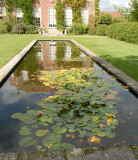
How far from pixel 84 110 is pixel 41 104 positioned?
678mm

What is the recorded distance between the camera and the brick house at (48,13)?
20281 millimetres

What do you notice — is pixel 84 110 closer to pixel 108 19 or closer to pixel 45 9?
pixel 45 9

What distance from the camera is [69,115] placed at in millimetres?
2312

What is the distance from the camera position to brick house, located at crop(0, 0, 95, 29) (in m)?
20.3

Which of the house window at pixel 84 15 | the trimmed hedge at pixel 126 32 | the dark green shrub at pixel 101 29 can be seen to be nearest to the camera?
the trimmed hedge at pixel 126 32

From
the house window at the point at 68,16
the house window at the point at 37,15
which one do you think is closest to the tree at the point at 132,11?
the house window at the point at 68,16

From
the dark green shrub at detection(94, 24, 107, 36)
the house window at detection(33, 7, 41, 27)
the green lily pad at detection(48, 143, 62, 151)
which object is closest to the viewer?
the green lily pad at detection(48, 143, 62, 151)

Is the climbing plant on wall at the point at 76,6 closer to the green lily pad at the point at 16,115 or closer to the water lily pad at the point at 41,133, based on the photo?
the green lily pad at the point at 16,115

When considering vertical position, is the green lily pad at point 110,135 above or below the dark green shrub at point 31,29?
below

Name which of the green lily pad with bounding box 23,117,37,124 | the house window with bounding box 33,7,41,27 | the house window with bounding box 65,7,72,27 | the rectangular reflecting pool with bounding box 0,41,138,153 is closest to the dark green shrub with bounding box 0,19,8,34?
the house window with bounding box 33,7,41,27

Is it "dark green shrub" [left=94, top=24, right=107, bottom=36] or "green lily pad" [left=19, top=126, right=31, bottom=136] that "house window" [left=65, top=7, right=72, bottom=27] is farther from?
"green lily pad" [left=19, top=126, right=31, bottom=136]

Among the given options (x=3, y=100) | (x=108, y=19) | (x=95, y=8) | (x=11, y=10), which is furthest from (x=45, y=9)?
(x=3, y=100)

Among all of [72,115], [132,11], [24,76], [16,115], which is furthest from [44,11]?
[72,115]

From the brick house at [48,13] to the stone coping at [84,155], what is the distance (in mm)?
20781
